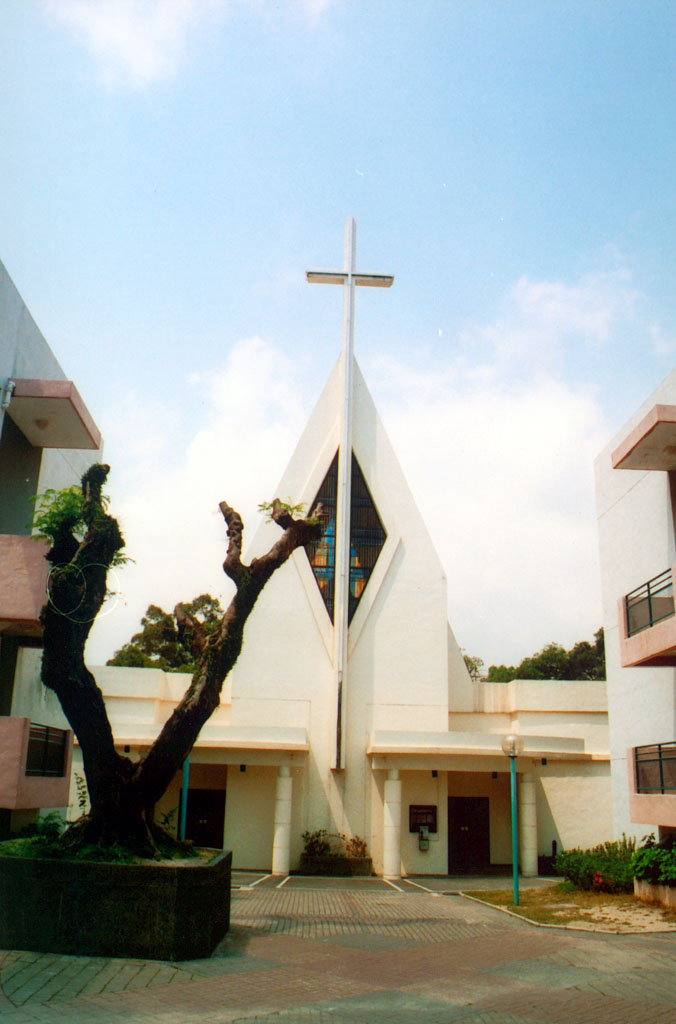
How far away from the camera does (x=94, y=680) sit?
996cm

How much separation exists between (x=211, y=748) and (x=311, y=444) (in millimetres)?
9005

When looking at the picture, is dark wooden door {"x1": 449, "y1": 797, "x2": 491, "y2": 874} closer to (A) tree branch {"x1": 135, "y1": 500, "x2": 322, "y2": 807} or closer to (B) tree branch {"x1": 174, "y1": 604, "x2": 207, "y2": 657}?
(B) tree branch {"x1": 174, "y1": 604, "x2": 207, "y2": 657}

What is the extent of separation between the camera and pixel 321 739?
22.5 metres

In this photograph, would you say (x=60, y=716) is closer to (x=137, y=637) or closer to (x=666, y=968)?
(x=666, y=968)

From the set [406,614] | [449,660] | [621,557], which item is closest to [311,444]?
[406,614]

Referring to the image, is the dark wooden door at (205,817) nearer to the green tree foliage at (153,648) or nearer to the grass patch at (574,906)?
the grass patch at (574,906)

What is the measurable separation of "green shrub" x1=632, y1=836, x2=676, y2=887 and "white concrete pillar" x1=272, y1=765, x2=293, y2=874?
9.31 m

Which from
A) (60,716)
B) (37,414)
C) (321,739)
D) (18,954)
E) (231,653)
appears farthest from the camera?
(321,739)

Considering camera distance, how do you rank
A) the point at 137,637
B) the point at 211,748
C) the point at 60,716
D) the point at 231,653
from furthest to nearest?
1. the point at 137,637
2. the point at 211,748
3. the point at 60,716
4. the point at 231,653

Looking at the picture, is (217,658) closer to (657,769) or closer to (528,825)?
(657,769)

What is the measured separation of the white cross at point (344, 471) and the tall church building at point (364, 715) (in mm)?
61

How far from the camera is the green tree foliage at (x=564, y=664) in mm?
50219

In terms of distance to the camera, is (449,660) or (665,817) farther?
(449,660)

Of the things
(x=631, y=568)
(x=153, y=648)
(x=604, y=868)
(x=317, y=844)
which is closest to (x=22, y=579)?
(x=604, y=868)
